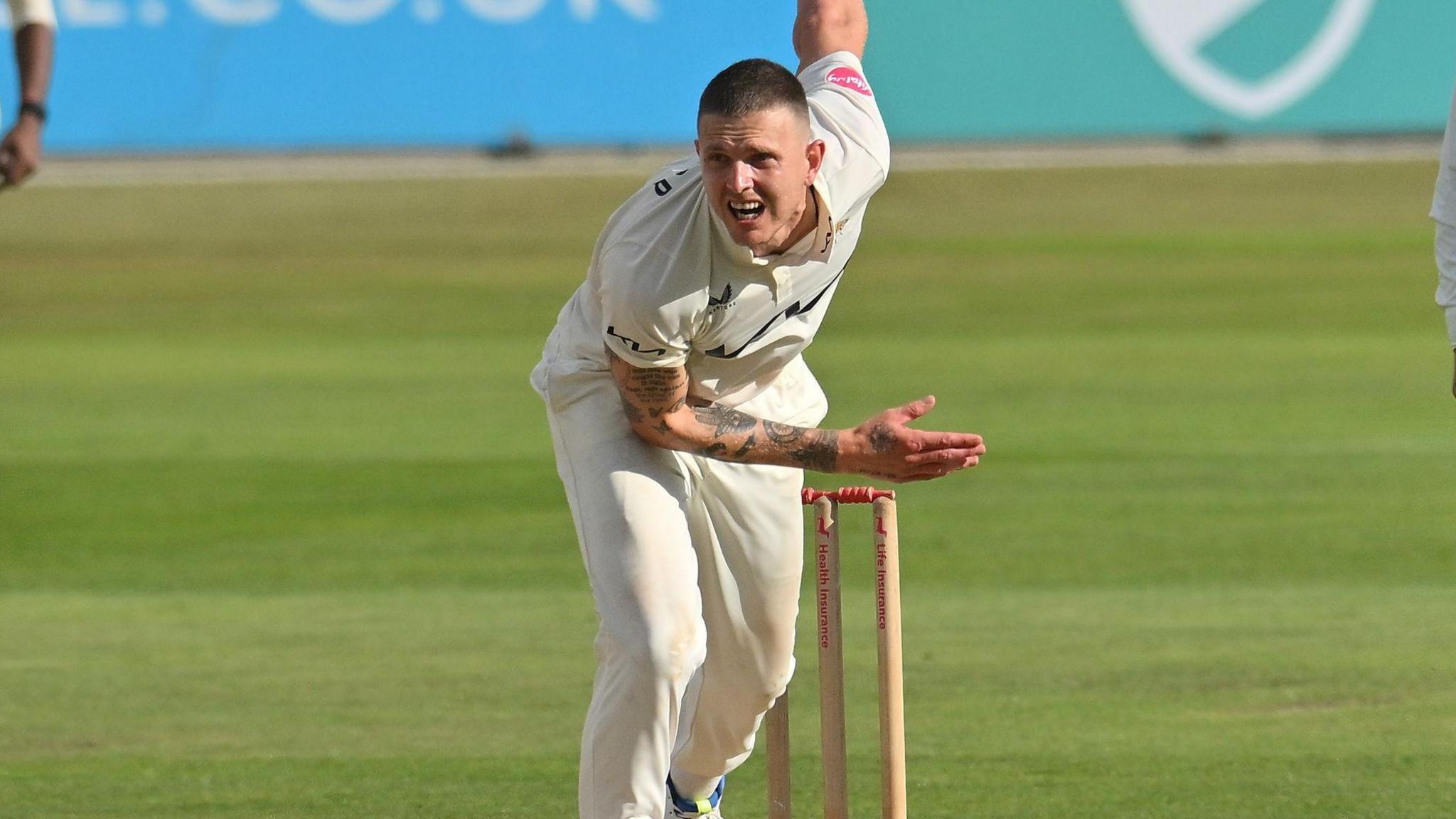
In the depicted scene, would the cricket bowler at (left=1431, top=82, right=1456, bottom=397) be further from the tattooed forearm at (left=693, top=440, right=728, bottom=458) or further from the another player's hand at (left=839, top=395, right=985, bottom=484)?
the tattooed forearm at (left=693, top=440, right=728, bottom=458)

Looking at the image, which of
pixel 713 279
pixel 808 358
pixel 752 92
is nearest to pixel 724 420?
pixel 713 279

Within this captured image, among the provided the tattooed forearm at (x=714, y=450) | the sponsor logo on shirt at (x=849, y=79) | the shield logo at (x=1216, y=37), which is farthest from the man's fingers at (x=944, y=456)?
the shield logo at (x=1216, y=37)

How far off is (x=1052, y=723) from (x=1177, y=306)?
366 inches

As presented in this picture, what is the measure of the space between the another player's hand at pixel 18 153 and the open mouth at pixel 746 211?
1.32m

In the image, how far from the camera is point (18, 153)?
4.15m

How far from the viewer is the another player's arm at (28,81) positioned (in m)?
4.14

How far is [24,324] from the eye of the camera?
14.9 m

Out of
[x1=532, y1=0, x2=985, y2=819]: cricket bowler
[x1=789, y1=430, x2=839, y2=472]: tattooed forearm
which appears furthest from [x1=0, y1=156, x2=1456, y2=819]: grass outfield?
[x1=789, y1=430, x2=839, y2=472]: tattooed forearm

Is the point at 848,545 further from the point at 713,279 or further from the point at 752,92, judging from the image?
the point at 752,92

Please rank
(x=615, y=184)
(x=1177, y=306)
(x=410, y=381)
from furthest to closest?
(x=615, y=184), (x=1177, y=306), (x=410, y=381)

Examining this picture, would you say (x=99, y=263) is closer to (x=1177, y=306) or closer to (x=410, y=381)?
(x=410, y=381)

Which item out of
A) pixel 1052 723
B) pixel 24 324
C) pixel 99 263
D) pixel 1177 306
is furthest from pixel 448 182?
pixel 1052 723

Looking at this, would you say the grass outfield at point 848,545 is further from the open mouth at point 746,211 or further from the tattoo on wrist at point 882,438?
the open mouth at point 746,211

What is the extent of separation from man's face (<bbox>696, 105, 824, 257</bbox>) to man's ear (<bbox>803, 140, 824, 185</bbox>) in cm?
4
